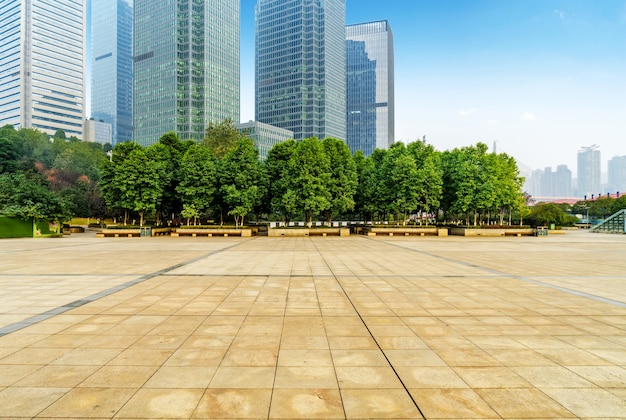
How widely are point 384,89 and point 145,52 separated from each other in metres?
120

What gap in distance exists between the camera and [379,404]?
368 centimetres

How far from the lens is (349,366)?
4.61m

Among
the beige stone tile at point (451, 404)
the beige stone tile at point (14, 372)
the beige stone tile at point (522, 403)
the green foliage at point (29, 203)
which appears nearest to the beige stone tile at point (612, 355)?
the beige stone tile at point (522, 403)

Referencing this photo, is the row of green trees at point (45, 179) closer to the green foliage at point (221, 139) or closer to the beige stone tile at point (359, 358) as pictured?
the green foliage at point (221, 139)

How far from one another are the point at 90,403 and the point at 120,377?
60 centimetres

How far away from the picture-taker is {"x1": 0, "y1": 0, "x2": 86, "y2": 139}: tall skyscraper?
141000 millimetres

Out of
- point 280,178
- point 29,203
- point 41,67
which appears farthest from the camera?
point 41,67

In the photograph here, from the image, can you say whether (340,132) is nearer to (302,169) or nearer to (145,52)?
(145,52)

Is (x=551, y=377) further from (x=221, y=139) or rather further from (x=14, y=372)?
(x=221, y=139)

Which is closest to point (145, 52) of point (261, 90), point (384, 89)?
point (261, 90)

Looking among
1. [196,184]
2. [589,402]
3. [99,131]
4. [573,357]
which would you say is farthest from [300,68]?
[589,402]

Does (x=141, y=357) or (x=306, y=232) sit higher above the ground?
(x=306, y=232)

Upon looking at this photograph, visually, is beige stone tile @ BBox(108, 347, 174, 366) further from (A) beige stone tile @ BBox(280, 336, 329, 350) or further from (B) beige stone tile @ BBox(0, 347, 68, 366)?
(A) beige stone tile @ BBox(280, 336, 329, 350)

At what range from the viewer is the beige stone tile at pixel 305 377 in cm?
409
